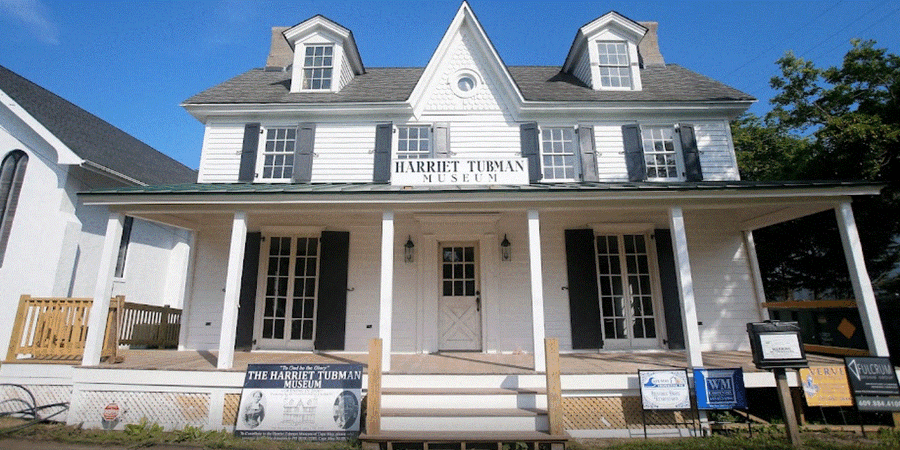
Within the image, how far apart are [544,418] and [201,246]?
8.13 meters

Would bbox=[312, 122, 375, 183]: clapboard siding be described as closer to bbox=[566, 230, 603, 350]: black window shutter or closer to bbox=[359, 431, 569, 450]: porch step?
bbox=[566, 230, 603, 350]: black window shutter

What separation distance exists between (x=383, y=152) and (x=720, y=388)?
7.74 m

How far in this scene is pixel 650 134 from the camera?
1007 cm

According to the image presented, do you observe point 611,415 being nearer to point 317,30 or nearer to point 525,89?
point 525,89

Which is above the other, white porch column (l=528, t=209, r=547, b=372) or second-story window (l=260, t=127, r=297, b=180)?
second-story window (l=260, t=127, r=297, b=180)

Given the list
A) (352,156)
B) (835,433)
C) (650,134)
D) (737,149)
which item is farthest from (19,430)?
(737,149)

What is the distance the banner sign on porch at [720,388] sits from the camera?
5.84 metres

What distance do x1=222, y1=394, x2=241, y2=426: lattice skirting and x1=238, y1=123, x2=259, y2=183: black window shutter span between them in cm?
506

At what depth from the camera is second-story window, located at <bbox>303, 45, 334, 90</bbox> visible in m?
11.0

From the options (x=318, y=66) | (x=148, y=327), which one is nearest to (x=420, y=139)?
(x=318, y=66)

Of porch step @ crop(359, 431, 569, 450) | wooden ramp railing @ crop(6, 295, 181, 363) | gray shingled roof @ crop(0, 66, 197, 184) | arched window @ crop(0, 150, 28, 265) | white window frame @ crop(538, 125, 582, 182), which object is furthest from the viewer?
gray shingled roof @ crop(0, 66, 197, 184)

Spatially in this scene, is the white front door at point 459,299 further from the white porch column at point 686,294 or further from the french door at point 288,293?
the white porch column at point 686,294

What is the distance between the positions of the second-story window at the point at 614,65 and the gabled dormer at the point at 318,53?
22.1 feet

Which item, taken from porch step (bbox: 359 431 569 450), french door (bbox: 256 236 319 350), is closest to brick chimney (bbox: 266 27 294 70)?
french door (bbox: 256 236 319 350)
